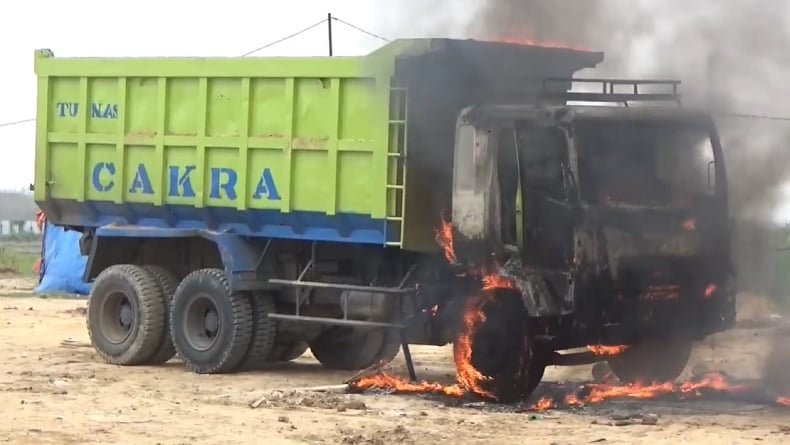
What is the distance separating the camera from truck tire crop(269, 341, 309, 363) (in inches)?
601

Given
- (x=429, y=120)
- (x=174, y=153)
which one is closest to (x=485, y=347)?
(x=429, y=120)

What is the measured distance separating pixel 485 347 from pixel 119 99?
17.2 feet

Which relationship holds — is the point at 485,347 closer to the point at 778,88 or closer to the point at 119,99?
the point at 778,88

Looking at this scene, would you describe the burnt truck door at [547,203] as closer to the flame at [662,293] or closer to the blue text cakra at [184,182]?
the flame at [662,293]

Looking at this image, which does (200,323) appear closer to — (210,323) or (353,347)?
(210,323)

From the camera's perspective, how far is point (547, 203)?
38.7ft

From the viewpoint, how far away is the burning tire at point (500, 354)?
1201cm

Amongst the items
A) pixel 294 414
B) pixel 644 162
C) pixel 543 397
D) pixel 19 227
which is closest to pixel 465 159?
pixel 644 162

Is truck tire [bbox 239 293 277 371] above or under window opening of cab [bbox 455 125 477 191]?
under

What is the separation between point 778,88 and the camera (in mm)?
13242

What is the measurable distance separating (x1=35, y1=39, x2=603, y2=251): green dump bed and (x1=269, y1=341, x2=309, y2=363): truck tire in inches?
52.3

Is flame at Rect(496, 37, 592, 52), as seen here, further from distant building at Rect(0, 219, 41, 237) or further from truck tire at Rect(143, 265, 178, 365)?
distant building at Rect(0, 219, 41, 237)

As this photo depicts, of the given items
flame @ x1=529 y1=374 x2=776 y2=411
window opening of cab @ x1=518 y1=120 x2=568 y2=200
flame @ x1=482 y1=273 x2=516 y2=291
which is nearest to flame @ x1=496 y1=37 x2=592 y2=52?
window opening of cab @ x1=518 y1=120 x2=568 y2=200

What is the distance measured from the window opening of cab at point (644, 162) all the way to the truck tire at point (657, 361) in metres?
1.49
